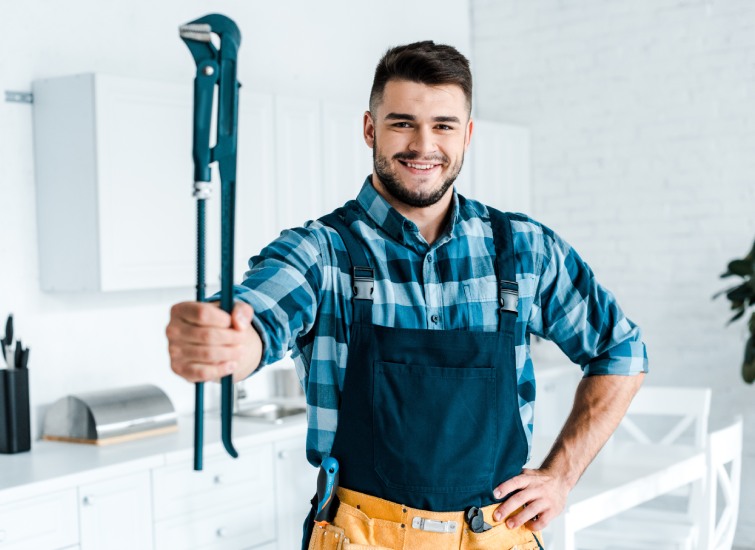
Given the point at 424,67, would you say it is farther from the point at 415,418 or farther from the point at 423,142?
the point at 415,418

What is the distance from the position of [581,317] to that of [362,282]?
517 mm

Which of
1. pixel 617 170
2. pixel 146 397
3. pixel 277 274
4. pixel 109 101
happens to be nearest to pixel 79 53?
pixel 109 101

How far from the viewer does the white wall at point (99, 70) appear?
3375 mm

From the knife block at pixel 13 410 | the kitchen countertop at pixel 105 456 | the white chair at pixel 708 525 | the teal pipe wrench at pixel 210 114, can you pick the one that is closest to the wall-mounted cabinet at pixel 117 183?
the knife block at pixel 13 410

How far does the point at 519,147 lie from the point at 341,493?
13.1ft

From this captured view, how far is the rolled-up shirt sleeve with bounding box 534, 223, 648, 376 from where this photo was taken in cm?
189

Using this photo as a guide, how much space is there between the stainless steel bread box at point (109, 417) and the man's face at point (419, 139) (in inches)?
74.4

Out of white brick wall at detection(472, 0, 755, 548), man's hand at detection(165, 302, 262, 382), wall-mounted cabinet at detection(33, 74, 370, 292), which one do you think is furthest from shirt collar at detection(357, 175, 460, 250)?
white brick wall at detection(472, 0, 755, 548)

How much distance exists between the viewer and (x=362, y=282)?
1.65 m

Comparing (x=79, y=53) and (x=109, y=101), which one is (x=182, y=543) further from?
(x=79, y=53)

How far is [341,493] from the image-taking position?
165cm

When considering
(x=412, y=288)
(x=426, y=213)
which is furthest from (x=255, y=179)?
(x=412, y=288)

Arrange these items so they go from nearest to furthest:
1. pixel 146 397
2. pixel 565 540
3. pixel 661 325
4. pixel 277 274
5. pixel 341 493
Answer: pixel 277 274 → pixel 341 493 → pixel 565 540 → pixel 146 397 → pixel 661 325

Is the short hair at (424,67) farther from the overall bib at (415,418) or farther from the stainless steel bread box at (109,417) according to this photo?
the stainless steel bread box at (109,417)
